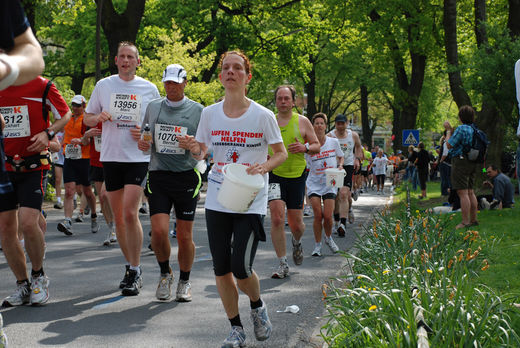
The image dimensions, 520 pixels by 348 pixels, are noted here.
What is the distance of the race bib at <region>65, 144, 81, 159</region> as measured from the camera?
13.2 metres

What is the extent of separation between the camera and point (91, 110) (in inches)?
295

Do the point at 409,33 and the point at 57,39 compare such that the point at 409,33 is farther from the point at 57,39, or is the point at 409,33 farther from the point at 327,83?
the point at 327,83

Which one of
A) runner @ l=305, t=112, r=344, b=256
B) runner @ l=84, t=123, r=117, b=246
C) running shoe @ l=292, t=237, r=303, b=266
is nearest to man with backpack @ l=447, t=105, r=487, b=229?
runner @ l=305, t=112, r=344, b=256

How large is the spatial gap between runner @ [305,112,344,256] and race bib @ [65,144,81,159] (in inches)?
164

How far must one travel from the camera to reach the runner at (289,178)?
8.40 m

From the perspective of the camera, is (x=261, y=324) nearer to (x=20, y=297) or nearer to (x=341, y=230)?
(x=20, y=297)

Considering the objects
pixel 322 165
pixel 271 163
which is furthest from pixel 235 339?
pixel 322 165

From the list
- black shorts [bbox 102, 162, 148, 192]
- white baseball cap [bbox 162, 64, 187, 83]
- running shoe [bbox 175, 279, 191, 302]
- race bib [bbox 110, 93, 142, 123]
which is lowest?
running shoe [bbox 175, 279, 191, 302]

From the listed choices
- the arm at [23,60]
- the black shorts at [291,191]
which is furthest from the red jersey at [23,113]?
the arm at [23,60]

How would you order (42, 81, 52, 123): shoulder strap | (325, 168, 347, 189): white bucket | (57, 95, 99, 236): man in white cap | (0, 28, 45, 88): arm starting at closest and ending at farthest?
(0, 28, 45, 88): arm, (42, 81, 52, 123): shoulder strap, (325, 168, 347, 189): white bucket, (57, 95, 99, 236): man in white cap

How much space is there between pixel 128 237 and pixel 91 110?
134cm

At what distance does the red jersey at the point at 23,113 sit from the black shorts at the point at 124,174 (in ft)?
3.15

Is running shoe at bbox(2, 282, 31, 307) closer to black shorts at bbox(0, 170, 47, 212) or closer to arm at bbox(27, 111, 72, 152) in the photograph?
black shorts at bbox(0, 170, 47, 212)

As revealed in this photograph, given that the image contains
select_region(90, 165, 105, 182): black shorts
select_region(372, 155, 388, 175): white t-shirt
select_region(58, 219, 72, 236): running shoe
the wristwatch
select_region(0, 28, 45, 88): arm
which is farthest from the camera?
select_region(372, 155, 388, 175): white t-shirt
